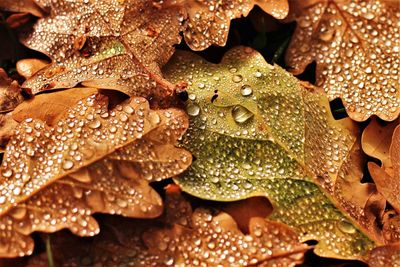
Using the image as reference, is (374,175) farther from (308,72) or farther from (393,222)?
(308,72)

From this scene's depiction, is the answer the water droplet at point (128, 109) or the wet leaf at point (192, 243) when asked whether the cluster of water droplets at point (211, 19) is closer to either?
the water droplet at point (128, 109)

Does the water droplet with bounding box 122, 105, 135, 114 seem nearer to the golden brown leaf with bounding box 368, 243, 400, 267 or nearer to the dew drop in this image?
the dew drop

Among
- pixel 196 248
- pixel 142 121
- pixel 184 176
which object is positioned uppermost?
pixel 142 121

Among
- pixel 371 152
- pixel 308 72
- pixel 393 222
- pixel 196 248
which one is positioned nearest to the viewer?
pixel 196 248

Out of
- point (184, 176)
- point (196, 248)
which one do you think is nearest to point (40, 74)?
point (184, 176)

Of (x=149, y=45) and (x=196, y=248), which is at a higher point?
(x=149, y=45)

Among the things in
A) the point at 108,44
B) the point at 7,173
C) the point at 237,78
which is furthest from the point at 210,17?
the point at 7,173

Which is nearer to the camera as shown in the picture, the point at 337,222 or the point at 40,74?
the point at 337,222

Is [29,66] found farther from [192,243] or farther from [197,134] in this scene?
[192,243]

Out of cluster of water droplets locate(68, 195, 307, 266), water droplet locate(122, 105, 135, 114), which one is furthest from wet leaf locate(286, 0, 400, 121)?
water droplet locate(122, 105, 135, 114)
